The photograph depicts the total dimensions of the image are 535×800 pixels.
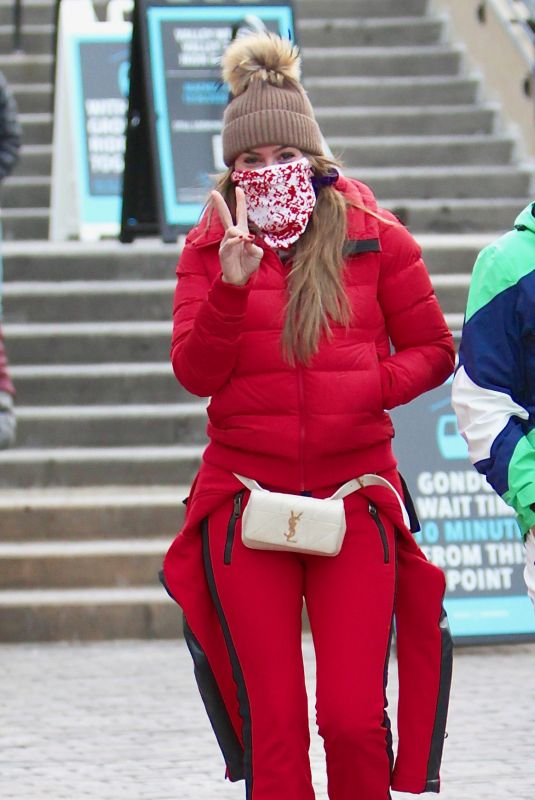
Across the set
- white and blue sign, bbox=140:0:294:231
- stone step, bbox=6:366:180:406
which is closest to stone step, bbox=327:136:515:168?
white and blue sign, bbox=140:0:294:231

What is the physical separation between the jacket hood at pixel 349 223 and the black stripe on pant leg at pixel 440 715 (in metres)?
0.96

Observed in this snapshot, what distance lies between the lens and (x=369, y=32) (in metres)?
13.5

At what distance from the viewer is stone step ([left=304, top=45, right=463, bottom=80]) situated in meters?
13.1

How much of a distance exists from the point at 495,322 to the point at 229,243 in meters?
0.63

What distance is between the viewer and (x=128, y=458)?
9.04 m

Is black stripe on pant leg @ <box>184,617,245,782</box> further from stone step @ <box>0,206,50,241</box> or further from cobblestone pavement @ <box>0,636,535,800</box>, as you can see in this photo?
stone step @ <box>0,206,50,241</box>

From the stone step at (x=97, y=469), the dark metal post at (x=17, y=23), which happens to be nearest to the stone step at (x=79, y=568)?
the stone step at (x=97, y=469)

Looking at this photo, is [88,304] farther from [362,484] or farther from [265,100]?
[362,484]

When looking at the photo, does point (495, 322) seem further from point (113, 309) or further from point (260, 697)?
point (113, 309)

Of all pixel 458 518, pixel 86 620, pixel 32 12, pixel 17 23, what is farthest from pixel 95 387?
pixel 32 12

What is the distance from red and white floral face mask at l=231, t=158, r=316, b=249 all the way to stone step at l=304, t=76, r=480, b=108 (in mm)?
8817

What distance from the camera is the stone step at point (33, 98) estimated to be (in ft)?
43.7

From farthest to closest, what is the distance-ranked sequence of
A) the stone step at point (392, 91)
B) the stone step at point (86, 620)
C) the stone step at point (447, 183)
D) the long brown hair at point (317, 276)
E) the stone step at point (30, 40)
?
the stone step at point (30, 40) → the stone step at point (392, 91) → the stone step at point (447, 183) → the stone step at point (86, 620) → the long brown hair at point (317, 276)

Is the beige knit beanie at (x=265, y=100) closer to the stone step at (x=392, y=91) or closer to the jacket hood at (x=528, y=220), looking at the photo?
the jacket hood at (x=528, y=220)
